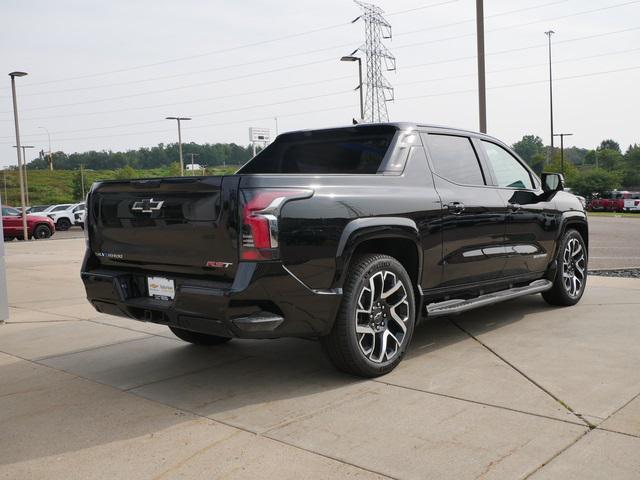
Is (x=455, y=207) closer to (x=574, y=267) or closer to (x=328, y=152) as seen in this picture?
(x=328, y=152)

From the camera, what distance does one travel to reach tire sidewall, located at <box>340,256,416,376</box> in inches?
159

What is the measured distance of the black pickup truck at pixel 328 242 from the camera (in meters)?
3.70

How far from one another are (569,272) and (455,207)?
2.35 meters

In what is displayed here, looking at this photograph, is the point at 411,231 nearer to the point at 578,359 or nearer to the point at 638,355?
the point at 578,359

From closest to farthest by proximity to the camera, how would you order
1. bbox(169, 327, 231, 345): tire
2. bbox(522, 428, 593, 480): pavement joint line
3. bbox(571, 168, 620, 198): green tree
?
bbox(522, 428, 593, 480): pavement joint line
bbox(169, 327, 231, 345): tire
bbox(571, 168, 620, 198): green tree

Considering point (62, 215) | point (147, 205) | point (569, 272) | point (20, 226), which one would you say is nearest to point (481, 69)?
point (569, 272)

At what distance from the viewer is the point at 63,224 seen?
3766cm

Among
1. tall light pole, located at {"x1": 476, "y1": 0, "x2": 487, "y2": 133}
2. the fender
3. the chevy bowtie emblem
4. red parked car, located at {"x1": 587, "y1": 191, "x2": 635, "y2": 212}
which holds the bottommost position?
red parked car, located at {"x1": 587, "y1": 191, "x2": 635, "y2": 212}

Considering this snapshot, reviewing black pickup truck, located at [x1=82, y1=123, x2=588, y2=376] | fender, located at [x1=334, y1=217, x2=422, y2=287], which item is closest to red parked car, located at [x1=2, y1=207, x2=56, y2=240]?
black pickup truck, located at [x1=82, y1=123, x2=588, y2=376]

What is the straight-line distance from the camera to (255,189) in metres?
3.66

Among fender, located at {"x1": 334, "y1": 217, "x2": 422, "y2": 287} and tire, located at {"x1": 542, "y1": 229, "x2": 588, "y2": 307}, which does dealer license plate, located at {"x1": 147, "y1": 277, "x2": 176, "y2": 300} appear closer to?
fender, located at {"x1": 334, "y1": 217, "x2": 422, "y2": 287}

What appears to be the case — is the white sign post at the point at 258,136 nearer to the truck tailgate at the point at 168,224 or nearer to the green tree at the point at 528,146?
the truck tailgate at the point at 168,224

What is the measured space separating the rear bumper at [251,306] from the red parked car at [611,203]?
169 feet

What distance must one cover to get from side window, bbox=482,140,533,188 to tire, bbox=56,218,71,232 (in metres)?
35.2
